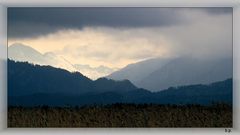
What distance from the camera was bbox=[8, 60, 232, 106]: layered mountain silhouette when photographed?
416cm

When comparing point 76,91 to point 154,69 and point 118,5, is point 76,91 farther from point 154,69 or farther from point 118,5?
point 118,5

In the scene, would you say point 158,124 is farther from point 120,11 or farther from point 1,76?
point 1,76

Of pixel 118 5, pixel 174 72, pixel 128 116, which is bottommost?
pixel 128 116

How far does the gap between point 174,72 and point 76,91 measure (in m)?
0.83

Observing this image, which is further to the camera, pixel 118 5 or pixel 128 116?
pixel 128 116

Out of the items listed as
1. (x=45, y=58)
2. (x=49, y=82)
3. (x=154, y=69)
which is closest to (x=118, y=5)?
(x=154, y=69)

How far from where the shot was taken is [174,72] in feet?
13.6

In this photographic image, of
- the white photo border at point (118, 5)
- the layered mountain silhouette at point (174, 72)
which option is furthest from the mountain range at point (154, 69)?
the white photo border at point (118, 5)

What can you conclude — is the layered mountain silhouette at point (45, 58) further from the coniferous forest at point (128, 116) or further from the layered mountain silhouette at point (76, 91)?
the coniferous forest at point (128, 116)

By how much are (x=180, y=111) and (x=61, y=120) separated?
3.24 ft

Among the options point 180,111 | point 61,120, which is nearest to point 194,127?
point 180,111

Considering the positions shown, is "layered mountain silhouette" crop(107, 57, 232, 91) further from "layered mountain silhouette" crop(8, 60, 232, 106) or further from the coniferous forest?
the coniferous forest

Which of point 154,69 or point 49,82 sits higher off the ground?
point 154,69

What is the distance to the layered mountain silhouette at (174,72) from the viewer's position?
163 inches
